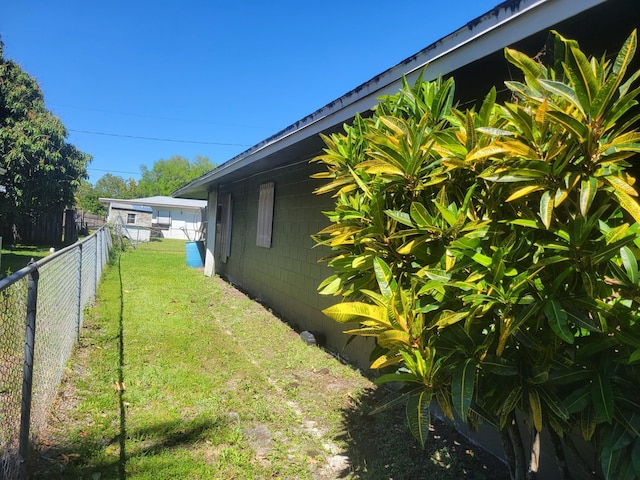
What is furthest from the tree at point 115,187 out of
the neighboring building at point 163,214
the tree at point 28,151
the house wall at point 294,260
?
the house wall at point 294,260

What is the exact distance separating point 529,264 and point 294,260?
5404 mm

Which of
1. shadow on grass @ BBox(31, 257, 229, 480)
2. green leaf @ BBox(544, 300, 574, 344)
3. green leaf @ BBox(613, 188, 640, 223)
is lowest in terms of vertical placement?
shadow on grass @ BBox(31, 257, 229, 480)

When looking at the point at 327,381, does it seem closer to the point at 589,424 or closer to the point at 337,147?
the point at 337,147

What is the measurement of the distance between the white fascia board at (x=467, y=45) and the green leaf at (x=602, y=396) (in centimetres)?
153

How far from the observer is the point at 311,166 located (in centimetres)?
626

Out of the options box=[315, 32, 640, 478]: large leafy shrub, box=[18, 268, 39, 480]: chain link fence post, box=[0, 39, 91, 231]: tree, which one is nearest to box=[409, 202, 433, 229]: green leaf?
box=[315, 32, 640, 478]: large leafy shrub

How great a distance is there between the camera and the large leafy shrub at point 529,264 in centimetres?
137

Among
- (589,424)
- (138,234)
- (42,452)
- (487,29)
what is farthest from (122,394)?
(138,234)

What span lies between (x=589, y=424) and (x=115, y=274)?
1169cm

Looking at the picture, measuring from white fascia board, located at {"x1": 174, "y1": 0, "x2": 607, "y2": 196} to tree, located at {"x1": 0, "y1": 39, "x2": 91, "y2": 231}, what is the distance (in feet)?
53.2

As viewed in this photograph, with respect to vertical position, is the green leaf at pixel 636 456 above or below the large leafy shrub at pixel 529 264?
below

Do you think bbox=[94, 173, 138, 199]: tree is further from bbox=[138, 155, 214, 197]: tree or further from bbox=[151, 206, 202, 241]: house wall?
bbox=[151, 206, 202, 241]: house wall

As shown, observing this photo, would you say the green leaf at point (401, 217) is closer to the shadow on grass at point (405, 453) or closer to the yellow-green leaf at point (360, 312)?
the yellow-green leaf at point (360, 312)

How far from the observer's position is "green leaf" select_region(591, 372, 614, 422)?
1413mm
